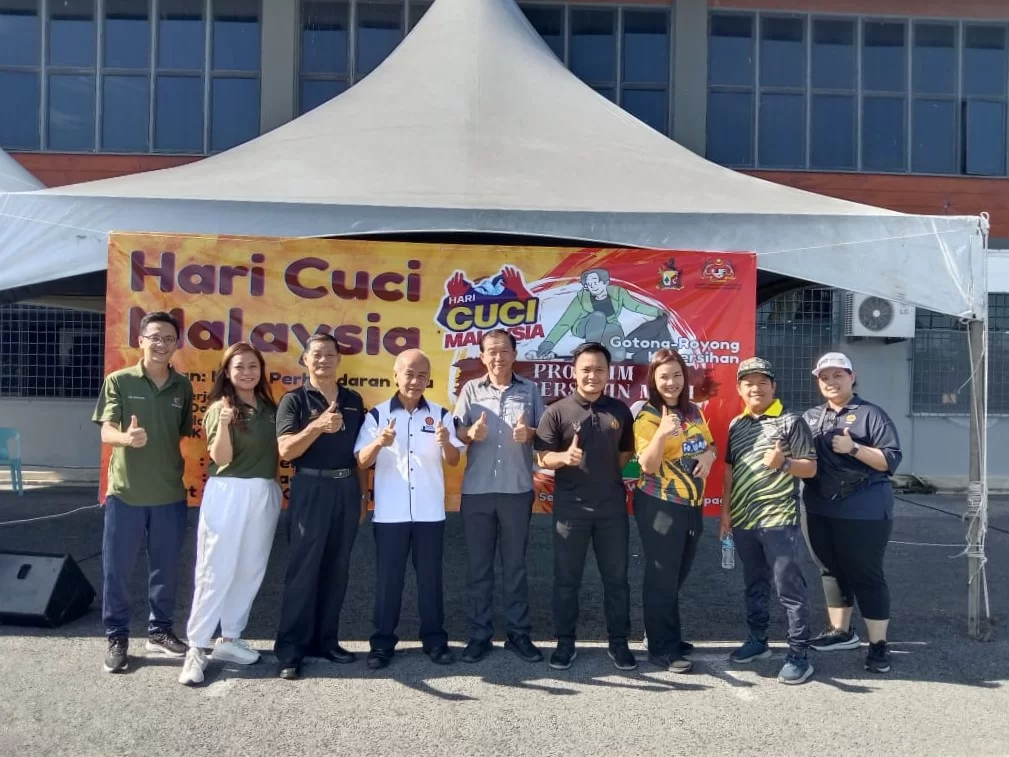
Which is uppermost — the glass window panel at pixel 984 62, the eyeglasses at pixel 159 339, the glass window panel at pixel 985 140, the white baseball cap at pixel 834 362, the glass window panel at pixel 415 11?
the glass window panel at pixel 415 11

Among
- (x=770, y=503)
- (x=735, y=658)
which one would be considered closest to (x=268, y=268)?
(x=770, y=503)

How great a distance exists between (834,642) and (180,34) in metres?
11.2

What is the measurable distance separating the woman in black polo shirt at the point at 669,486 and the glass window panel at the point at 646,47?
869 centimetres

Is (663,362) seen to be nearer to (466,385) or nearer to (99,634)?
(466,385)

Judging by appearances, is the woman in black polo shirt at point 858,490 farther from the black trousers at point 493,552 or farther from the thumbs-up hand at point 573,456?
the black trousers at point 493,552

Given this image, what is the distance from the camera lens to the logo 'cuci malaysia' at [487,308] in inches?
205

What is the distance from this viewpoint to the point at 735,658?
15.5ft

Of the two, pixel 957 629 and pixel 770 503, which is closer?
pixel 770 503

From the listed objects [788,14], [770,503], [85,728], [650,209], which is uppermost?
[788,14]

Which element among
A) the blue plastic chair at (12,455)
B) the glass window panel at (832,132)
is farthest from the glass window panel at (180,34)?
the glass window panel at (832,132)

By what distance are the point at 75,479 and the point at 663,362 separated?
9565 millimetres

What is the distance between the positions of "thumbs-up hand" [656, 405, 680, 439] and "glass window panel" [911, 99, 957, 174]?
9731 mm

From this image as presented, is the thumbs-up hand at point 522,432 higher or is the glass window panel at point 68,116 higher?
the glass window panel at point 68,116

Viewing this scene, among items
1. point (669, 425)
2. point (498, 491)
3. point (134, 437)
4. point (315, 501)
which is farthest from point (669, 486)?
point (134, 437)
